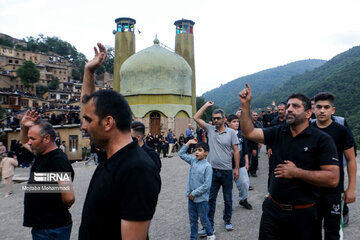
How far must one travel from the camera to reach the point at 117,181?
5.48ft

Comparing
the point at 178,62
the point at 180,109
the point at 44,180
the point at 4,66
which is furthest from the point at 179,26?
the point at 4,66

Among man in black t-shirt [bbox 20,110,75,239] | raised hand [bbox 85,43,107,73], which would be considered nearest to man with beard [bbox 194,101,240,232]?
raised hand [bbox 85,43,107,73]

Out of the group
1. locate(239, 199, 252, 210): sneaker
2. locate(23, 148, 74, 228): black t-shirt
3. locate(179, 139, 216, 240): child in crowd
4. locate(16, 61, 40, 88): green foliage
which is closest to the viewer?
locate(23, 148, 74, 228): black t-shirt

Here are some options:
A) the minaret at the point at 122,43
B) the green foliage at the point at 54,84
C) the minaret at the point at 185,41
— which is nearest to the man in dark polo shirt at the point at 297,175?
the minaret at the point at 185,41

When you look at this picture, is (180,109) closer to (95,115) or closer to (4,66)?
(95,115)

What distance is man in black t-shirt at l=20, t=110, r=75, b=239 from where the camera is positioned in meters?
3.07

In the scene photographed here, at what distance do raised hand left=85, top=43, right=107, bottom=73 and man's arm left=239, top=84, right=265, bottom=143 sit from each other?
5.35 ft

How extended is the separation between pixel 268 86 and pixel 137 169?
135 m

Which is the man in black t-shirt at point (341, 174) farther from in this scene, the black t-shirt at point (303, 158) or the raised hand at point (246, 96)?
the raised hand at point (246, 96)

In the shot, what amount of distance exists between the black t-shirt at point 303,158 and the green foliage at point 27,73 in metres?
63.9

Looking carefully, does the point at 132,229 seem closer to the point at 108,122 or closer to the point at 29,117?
the point at 108,122

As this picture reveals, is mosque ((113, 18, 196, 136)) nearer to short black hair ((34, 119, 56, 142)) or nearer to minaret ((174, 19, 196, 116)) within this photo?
minaret ((174, 19, 196, 116))

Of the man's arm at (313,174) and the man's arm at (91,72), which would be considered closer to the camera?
the man's arm at (313,174)

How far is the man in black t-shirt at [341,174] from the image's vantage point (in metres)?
3.37
